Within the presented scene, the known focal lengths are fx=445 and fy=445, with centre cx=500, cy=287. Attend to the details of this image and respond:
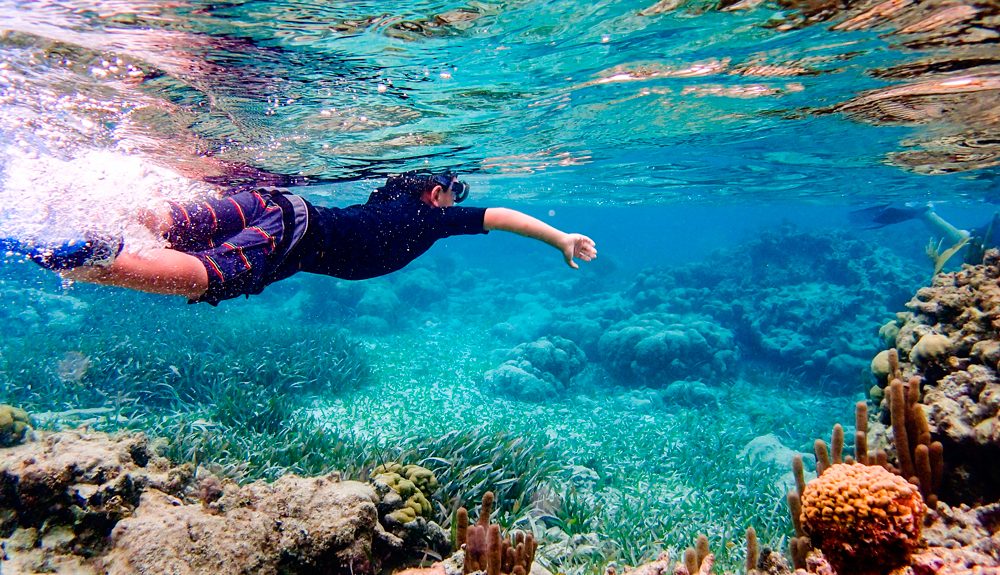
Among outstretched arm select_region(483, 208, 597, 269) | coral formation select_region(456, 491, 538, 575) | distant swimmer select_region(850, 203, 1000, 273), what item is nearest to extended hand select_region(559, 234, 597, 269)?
outstretched arm select_region(483, 208, 597, 269)

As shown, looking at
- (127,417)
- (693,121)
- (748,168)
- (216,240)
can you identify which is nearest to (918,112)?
(693,121)

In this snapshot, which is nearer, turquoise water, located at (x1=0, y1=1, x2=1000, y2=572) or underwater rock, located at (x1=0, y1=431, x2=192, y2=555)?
underwater rock, located at (x1=0, y1=431, x2=192, y2=555)

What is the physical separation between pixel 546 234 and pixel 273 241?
2.54 meters

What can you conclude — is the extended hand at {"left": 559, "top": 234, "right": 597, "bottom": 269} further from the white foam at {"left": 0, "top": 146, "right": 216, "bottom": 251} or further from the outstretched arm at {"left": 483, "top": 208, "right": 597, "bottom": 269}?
the white foam at {"left": 0, "top": 146, "right": 216, "bottom": 251}

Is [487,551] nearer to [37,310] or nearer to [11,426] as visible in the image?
[11,426]

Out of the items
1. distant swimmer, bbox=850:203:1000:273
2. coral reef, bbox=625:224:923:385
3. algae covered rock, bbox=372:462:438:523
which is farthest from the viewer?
coral reef, bbox=625:224:923:385

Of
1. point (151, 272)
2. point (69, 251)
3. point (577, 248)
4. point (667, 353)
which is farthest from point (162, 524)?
point (667, 353)

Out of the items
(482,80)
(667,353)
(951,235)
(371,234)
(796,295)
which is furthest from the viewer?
(796,295)

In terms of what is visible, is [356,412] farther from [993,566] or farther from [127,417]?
[993,566]

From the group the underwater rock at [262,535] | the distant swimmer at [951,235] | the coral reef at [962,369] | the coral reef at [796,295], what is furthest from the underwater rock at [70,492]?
the coral reef at [796,295]

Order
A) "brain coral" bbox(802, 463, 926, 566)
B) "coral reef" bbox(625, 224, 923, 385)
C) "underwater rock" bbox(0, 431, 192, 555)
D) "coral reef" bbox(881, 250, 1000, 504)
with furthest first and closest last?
"coral reef" bbox(625, 224, 923, 385)
"coral reef" bbox(881, 250, 1000, 504)
"underwater rock" bbox(0, 431, 192, 555)
"brain coral" bbox(802, 463, 926, 566)

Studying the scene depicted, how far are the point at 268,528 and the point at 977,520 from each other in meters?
5.08

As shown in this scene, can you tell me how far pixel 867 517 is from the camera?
2520 mm

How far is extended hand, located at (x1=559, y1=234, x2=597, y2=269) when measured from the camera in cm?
445
